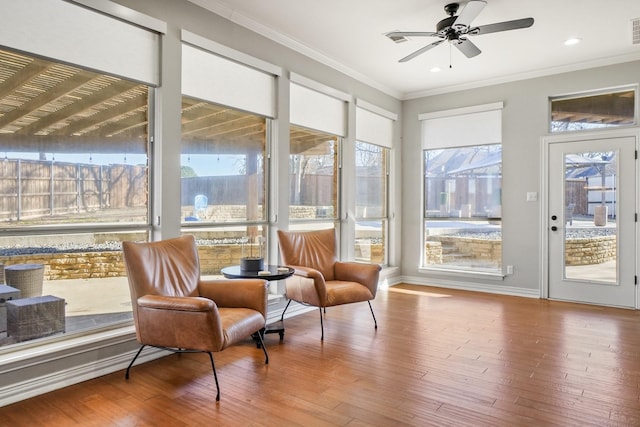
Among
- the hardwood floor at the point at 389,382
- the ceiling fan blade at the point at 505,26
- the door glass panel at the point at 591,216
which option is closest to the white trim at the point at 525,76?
the door glass panel at the point at 591,216

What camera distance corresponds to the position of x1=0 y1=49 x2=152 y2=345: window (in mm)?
2617

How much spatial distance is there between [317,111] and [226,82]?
1.37 metres

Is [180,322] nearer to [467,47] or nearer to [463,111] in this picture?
[467,47]

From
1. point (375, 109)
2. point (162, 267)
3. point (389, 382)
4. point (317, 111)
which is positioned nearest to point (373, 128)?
point (375, 109)

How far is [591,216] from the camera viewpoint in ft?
17.0

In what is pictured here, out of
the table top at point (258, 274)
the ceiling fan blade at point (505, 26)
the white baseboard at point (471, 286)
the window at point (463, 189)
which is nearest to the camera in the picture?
the ceiling fan blade at point (505, 26)

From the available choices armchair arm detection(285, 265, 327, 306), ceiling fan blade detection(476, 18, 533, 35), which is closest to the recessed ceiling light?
ceiling fan blade detection(476, 18, 533, 35)

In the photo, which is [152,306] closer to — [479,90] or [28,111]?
[28,111]

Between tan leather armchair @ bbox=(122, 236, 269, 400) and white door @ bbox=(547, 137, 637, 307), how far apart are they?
162 inches

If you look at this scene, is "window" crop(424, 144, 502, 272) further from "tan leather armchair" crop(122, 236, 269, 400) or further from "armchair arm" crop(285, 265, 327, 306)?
"tan leather armchair" crop(122, 236, 269, 400)

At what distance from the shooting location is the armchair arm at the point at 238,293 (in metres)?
3.13

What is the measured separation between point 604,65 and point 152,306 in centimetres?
557

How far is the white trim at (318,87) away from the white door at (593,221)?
8.83 ft

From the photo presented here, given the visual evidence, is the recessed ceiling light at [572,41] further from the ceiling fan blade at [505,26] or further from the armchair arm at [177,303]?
the armchair arm at [177,303]
